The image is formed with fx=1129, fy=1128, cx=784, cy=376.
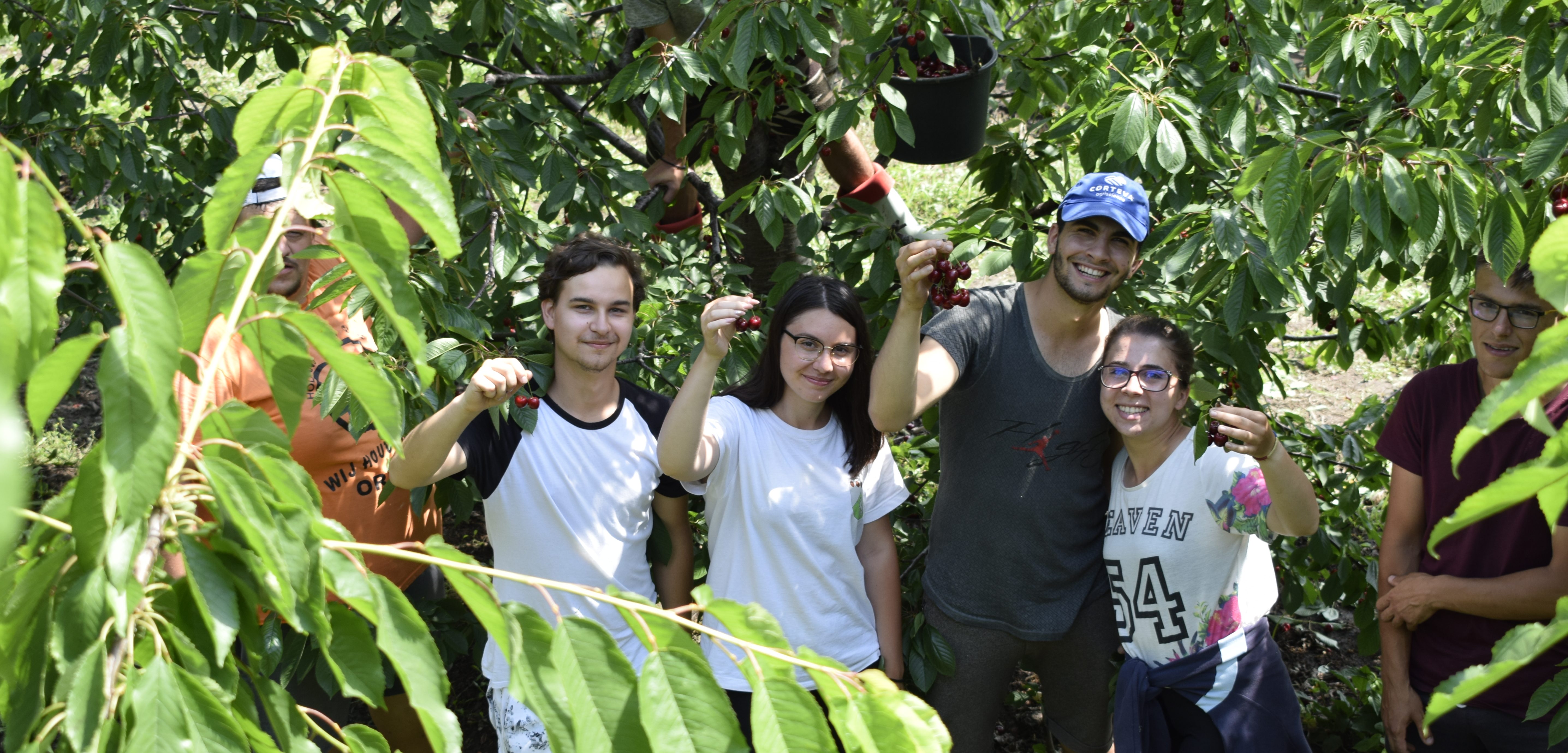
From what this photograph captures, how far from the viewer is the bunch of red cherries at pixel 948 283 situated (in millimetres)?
2477

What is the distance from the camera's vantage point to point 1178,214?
2668 millimetres

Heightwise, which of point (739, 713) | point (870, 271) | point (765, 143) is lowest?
point (739, 713)

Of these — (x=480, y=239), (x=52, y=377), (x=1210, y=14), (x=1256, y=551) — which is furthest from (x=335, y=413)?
(x=1210, y=14)

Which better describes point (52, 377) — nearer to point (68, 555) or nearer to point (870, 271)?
point (68, 555)

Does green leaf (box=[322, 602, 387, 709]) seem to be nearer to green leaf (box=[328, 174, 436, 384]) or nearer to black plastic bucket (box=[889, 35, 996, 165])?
green leaf (box=[328, 174, 436, 384])

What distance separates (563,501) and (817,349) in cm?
65

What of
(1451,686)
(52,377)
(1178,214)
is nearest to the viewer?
(52,377)

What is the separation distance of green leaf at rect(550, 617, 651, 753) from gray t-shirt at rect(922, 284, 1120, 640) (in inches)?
69.3

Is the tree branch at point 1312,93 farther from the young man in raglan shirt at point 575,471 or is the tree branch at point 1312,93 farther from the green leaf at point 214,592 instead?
the green leaf at point 214,592

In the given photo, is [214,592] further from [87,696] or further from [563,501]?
[563,501]

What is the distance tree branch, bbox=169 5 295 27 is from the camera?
11.1 ft

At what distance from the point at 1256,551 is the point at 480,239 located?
1955mm

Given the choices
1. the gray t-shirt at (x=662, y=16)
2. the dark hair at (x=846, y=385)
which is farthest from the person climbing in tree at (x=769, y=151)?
the dark hair at (x=846, y=385)

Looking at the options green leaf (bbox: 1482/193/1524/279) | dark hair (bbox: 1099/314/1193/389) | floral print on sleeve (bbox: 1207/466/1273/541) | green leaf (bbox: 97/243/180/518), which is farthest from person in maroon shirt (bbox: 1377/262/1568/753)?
green leaf (bbox: 97/243/180/518)
